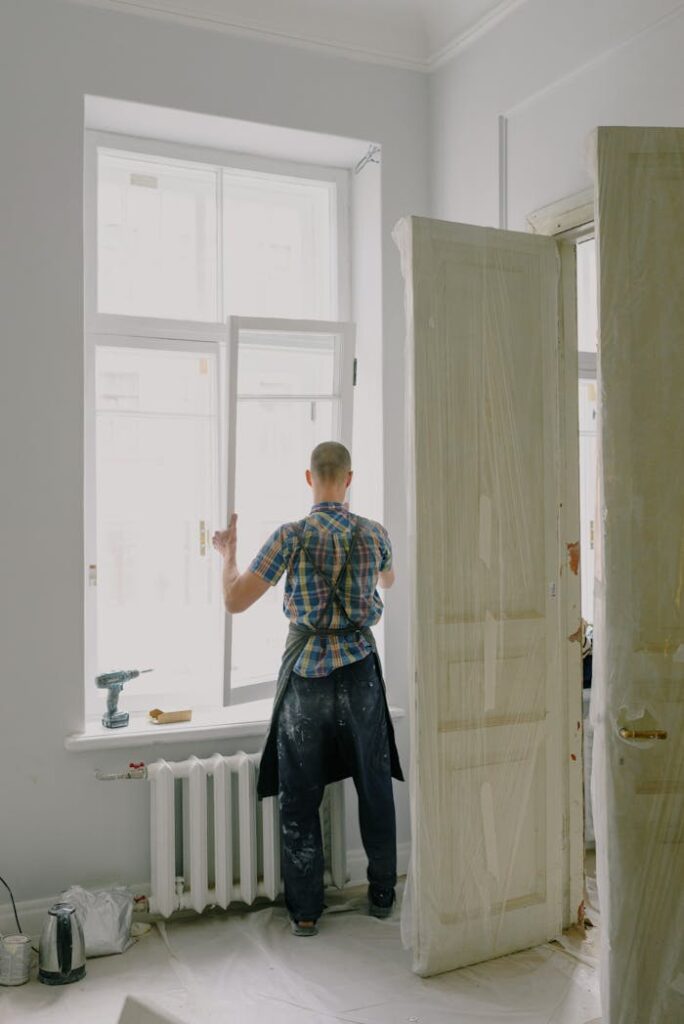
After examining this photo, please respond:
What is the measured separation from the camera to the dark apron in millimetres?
2908

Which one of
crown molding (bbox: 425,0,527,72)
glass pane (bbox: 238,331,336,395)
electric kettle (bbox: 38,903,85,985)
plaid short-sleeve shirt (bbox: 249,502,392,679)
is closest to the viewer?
electric kettle (bbox: 38,903,85,985)

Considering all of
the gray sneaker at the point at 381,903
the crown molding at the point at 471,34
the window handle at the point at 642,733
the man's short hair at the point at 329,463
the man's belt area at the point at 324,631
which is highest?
the crown molding at the point at 471,34

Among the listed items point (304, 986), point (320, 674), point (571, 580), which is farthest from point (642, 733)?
point (304, 986)

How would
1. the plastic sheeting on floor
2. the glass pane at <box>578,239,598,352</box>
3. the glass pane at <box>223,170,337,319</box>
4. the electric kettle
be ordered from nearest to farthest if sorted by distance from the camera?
the plastic sheeting on floor < the electric kettle < the glass pane at <box>223,170,337,319</box> < the glass pane at <box>578,239,598,352</box>

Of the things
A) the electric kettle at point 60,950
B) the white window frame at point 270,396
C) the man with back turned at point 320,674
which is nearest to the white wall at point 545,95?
the white window frame at point 270,396

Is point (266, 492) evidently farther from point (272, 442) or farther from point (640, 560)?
point (640, 560)

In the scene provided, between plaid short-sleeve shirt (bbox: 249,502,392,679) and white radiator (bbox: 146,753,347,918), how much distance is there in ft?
1.53

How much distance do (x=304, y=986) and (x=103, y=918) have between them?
0.64m

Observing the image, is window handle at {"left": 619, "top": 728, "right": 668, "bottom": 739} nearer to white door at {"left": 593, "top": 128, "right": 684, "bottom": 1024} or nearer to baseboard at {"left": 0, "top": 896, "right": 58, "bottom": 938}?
white door at {"left": 593, "top": 128, "right": 684, "bottom": 1024}

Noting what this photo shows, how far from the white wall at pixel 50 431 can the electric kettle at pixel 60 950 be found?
322 mm

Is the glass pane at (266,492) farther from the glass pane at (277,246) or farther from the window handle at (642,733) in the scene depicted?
the window handle at (642,733)

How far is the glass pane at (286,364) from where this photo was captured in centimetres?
317

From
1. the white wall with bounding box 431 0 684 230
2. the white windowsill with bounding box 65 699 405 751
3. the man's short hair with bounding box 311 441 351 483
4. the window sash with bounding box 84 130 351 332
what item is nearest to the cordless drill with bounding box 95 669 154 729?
the white windowsill with bounding box 65 699 405 751

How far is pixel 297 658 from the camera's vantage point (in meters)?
2.95
